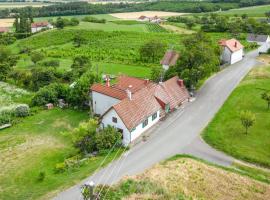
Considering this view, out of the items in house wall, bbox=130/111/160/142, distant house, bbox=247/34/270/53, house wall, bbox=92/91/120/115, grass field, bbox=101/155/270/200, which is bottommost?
grass field, bbox=101/155/270/200

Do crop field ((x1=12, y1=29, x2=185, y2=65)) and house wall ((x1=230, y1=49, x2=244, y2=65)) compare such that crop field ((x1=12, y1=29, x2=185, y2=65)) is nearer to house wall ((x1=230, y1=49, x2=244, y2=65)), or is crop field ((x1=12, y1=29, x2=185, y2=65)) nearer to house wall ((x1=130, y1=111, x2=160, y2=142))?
house wall ((x1=230, y1=49, x2=244, y2=65))

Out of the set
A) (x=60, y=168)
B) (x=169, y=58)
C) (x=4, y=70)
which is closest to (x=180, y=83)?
(x=169, y=58)

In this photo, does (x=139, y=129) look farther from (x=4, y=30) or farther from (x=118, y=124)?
(x=4, y=30)

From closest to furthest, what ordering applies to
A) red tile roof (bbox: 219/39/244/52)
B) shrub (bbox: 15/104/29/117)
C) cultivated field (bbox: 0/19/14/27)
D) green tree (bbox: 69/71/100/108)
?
shrub (bbox: 15/104/29/117) < green tree (bbox: 69/71/100/108) < red tile roof (bbox: 219/39/244/52) < cultivated field (bbox: 0/19/14/27)

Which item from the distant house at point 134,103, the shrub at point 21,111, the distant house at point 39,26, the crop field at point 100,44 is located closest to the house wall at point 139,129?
the distant house at point 134,103

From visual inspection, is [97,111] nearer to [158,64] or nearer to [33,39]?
[158,64]

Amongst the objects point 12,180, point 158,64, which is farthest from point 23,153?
point 158,64

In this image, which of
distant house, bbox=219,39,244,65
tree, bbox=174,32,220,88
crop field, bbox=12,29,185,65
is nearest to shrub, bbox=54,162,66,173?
tree, bbox=174,32,220,88
